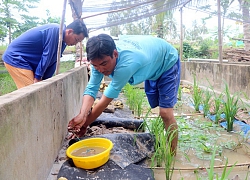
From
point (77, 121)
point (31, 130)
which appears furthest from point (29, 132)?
point (77, 121)

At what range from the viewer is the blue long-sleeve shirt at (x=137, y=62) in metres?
1.68

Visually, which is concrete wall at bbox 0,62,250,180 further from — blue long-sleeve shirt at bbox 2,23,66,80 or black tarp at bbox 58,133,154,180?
blue long-sleeve shirt at bbox 2,23,66,80

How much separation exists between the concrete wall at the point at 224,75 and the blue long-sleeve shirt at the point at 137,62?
1362 mm

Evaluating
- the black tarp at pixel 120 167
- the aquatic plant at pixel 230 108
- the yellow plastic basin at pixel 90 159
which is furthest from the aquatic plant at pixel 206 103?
the yellow plastic basin at pixel 90 159

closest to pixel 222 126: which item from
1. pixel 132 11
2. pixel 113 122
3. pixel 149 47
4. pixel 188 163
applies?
pixel 188 163

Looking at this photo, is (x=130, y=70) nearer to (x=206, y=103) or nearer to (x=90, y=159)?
(x=90, y=159)

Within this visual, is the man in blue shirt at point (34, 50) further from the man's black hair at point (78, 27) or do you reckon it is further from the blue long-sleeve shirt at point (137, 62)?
the blue long-sleeve shirt at point (137, 62)

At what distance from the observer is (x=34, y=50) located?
103 inches

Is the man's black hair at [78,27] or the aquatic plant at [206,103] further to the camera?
the aquatic plant at [206,103]

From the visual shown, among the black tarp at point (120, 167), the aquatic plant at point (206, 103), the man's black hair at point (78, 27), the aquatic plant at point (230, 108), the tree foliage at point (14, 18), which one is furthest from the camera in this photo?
the tree foliage at point (14, 18)

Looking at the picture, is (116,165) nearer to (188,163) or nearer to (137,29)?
(188,163)

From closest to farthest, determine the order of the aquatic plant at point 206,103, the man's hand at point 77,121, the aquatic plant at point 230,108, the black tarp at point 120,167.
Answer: the black tarp at point 120,167
the man's hand at point 77,121
the aquatic plant at point 230,108
the aquatic plant at point 206,103

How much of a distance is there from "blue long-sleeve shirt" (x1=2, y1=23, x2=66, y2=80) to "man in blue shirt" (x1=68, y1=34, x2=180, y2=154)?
2.37 feet

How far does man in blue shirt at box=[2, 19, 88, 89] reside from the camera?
8.31 ft
